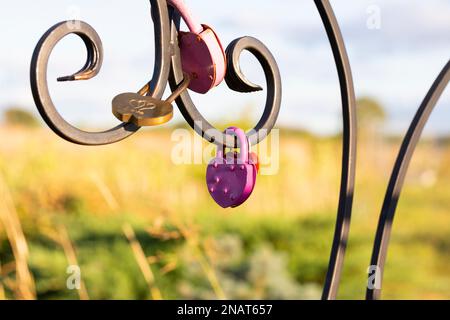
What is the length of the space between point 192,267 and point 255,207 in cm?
98

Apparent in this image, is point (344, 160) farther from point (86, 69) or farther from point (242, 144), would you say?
point (86, 69)

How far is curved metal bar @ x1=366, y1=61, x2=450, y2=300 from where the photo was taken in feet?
3.37

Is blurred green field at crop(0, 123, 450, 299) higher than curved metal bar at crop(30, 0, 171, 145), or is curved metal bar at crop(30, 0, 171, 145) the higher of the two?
curved metal bar at crop(30, 0, 171, 145)

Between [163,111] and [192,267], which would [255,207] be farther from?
[163,111]

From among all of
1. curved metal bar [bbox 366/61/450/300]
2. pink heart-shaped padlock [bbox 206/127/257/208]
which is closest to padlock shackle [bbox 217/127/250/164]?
pink heart-shaped padlock [bbox 206/127/257/208]

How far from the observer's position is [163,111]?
781 millimetres

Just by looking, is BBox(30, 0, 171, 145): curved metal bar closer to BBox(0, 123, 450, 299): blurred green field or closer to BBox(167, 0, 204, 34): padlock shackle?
BBox(167, 0, 204, 34): padlock shackle

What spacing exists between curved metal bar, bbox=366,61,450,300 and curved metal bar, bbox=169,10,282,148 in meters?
0.23

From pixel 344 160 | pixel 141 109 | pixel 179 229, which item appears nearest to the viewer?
pixel 141 109

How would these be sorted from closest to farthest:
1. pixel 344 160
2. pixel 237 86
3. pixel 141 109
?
pixel 141 109 < pixel 237 86 < pixel 344 160

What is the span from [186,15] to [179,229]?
1.83 metres

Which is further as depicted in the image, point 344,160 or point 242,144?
point 344,160

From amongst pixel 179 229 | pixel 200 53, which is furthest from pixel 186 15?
pixel 179 229

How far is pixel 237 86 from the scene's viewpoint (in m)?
0.92
